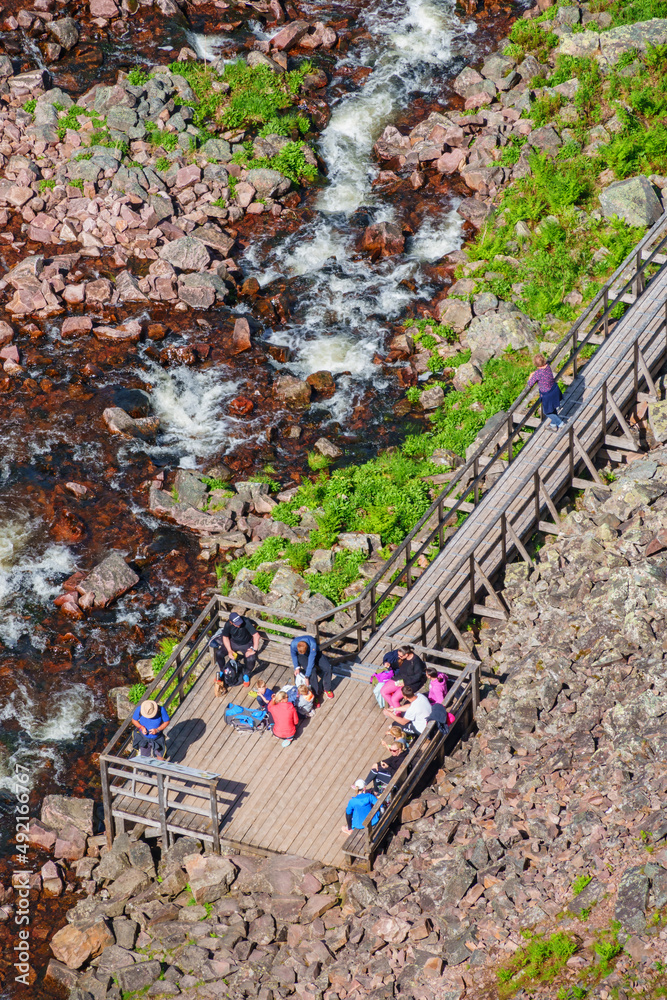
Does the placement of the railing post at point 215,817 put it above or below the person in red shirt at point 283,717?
below

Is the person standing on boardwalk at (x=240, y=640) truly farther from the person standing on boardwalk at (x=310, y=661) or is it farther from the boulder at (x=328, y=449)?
the boulder at (x=328, y=449)

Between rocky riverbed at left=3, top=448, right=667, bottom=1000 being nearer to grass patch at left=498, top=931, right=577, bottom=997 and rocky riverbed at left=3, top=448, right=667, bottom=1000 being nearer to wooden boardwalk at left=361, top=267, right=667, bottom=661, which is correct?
grass patch at left=498, top=931, right=577, bottom=997

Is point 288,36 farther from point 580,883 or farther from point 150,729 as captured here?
point 580,883

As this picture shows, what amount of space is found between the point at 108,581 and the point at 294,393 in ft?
23.5

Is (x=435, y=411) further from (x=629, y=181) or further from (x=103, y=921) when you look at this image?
(x=103, y=921)

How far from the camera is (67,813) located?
21359mm

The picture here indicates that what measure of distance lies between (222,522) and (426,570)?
19.9 feet

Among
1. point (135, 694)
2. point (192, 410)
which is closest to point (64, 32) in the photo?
point (192, 410)

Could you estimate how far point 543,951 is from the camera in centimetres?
1552

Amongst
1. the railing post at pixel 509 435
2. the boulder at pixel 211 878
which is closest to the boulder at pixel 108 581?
the railing post at pixel 509 435

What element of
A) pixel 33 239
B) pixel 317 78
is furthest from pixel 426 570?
pixel 317 78

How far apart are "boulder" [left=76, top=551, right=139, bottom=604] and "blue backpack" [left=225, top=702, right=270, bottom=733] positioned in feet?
21.4

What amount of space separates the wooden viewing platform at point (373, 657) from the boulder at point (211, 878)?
1.10ft

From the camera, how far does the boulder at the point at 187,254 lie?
110 feet
